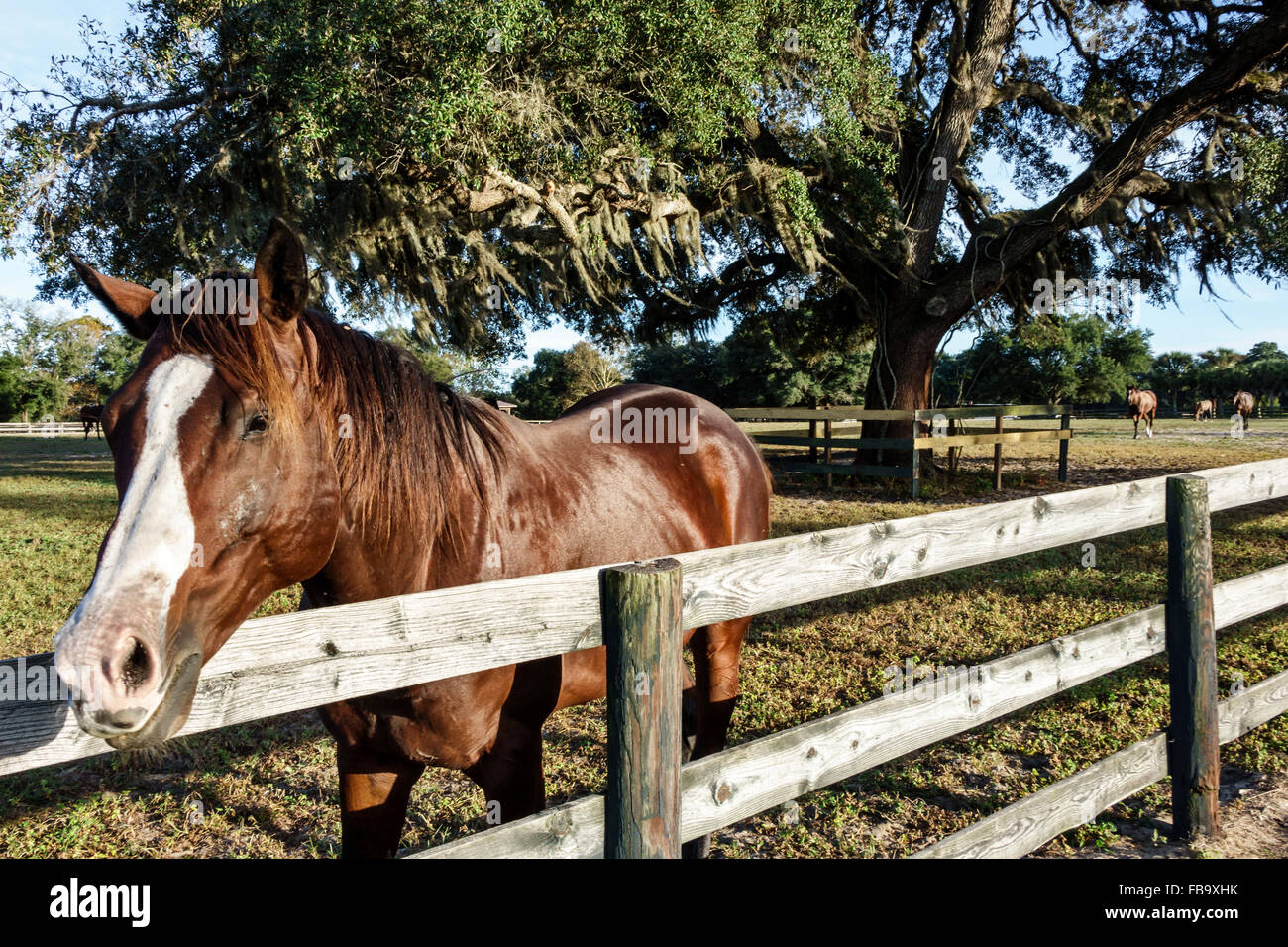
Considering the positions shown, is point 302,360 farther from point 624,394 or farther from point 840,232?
point 840,232

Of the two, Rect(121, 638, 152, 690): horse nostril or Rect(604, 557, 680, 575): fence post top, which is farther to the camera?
Rect(604, 557, 680, 575): fence post top

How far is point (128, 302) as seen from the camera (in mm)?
1802

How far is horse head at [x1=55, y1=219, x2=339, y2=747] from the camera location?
1248mm

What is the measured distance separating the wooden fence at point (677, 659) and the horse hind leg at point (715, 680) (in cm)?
121

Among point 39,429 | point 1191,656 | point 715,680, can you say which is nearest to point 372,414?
point 715,680

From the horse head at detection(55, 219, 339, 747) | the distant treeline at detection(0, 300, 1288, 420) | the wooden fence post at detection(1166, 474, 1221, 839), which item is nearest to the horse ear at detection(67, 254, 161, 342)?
the horse head at detection(55, 219, 339, 747)

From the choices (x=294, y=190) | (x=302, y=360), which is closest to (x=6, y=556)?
(x=294, y=190)

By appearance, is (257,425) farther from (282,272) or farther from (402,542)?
(402,542)

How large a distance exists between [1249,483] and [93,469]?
951 inches

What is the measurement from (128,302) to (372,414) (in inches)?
25.4

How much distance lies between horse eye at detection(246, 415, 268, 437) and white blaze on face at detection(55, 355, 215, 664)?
4.7 inches

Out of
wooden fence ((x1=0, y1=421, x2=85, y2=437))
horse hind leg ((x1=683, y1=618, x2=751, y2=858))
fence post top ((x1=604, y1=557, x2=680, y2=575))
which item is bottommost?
horse hind leg ((x1=683, y1=618, x2=751, y2=858))

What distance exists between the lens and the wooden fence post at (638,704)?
5.82ft

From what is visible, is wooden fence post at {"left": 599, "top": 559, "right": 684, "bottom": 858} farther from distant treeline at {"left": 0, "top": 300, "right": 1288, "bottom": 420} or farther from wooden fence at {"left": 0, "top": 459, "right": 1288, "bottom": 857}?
distant treeline at {"left": 0, "top": 300, "right": 1288, "bottom": 420}
